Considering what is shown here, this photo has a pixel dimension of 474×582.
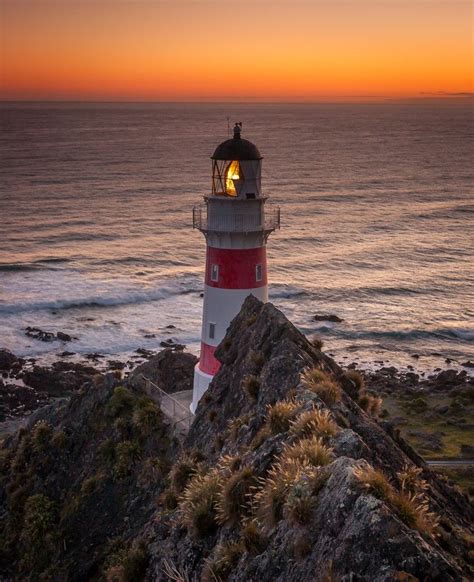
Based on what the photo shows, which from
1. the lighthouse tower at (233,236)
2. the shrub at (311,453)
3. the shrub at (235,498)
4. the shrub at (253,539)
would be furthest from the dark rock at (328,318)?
the shrub at (253,539)

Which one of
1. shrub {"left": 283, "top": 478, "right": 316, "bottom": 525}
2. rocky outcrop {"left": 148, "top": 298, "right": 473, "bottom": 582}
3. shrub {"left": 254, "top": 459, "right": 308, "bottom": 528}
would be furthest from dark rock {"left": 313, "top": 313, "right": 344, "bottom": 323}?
shrub {"left": 283, "top": 478, "right": 316, "bottom": 525}

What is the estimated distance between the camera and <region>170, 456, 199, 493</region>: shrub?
45.5 ft

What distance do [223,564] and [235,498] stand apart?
3.45 ft

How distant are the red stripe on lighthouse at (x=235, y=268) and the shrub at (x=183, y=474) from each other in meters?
11.8

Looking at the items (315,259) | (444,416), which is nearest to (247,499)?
(444,416)

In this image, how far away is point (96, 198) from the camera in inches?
4355

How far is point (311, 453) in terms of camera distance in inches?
352

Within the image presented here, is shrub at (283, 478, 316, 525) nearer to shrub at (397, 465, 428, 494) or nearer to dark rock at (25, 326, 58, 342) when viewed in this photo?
shrub at (397, 465, 428, 494)

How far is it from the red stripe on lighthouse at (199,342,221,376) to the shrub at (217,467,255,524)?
50.8 ft

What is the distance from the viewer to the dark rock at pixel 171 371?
3456 centimetres

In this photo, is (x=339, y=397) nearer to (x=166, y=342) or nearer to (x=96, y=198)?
(x=166, y=342)

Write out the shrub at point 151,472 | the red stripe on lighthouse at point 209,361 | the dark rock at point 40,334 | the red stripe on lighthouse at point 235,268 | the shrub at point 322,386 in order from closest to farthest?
1. the shrub at point 322,386
2. the shrub at point 151,472
3. the red stripe on lighthouse at point 235,268
4. the red stripe on lighthouse at point 209,361
5. the dark rock at point 40,334

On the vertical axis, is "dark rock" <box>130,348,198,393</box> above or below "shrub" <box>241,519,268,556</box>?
below

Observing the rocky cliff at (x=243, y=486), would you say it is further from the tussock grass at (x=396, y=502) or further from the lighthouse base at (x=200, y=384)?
the lighthouse base at (x=200, y=384)
